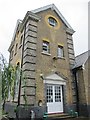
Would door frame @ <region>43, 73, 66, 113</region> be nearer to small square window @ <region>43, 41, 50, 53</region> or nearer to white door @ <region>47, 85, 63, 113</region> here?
white door @ <region>47, 85, 63, 113</region>

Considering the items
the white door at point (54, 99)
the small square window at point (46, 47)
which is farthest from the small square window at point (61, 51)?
the white door at point (54, 99)

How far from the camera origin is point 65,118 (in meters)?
11.3

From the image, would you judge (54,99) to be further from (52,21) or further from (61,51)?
(52,21)

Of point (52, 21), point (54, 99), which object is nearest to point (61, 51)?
point (52, 21)

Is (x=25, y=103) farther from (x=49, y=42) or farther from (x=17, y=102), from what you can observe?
(x=49, y=42)

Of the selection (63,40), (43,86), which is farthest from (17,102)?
(63,40)

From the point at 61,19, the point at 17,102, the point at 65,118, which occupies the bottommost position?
the point at 65,118

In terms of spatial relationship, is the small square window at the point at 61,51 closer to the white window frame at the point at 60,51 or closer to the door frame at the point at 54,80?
the white window frame at the point at 60,51

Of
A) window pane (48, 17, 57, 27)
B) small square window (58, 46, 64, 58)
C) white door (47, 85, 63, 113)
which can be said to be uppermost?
window pane (48, 17, 57, 27)

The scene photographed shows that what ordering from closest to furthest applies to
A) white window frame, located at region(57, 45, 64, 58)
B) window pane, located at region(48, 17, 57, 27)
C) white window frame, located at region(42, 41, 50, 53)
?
1. white window frame, located at region(42, 41, 50, 53)
2. white window frame, located at region(57, 45, 64, 58)
3. window pane, located at region(48, 17, 57, 27)

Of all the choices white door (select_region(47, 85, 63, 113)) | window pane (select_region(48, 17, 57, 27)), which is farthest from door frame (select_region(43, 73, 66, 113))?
window pane (select_region(48, 17, 57, 27))

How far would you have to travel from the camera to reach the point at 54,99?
1280 cm

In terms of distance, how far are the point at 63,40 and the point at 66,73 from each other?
3536 mm

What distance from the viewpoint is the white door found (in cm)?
1248
